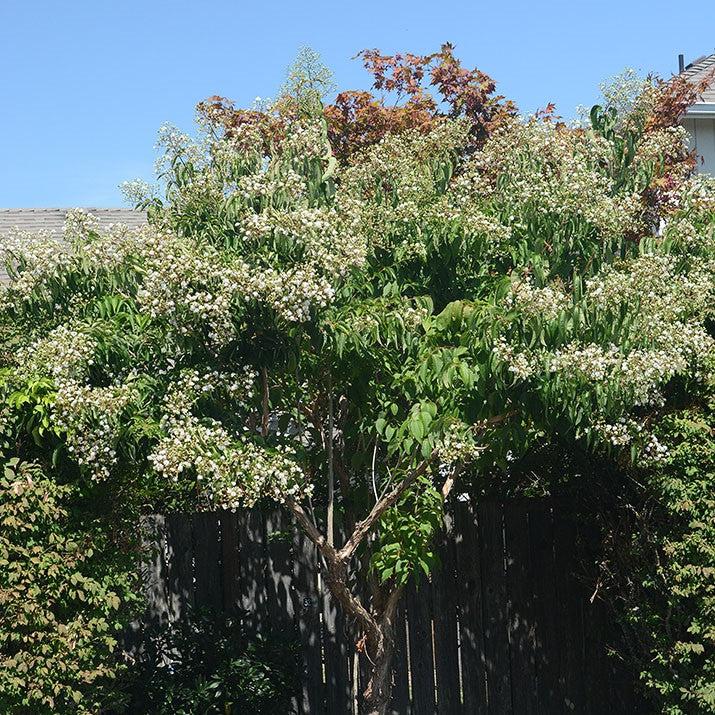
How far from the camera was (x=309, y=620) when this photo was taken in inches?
270

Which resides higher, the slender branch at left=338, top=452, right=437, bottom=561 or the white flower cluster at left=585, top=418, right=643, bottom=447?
the white flower cluster at left=585, top=418, right=643, bottom=447

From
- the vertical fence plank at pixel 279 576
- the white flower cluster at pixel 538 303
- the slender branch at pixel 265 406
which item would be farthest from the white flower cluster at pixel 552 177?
the vertical fence plank at pixel 279 576

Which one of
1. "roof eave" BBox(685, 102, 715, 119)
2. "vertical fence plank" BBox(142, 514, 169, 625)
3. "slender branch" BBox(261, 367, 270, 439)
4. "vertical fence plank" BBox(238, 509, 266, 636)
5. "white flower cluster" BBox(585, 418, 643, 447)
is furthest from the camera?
"roof eave" BBox(685, 102, 715, 119)

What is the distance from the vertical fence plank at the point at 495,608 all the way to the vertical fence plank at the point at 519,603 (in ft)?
0.14

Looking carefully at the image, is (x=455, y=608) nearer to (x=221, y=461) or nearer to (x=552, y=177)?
(x=221, y=461)

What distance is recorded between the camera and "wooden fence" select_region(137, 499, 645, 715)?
269 inches

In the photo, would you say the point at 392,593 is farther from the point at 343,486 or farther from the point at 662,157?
the point at 662,157

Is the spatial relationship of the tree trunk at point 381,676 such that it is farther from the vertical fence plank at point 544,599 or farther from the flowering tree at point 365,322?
the vertical fence plank at point 544,599

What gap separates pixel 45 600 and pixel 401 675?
2.53 metres

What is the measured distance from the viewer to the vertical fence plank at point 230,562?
271 inches

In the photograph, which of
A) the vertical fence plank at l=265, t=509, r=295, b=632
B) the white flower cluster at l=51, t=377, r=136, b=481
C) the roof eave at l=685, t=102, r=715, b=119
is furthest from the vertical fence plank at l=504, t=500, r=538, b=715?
the roof eave at l=685, t=102, r=715, b=119

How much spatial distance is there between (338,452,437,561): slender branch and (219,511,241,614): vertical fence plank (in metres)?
1.22

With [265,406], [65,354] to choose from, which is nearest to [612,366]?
[265,406]

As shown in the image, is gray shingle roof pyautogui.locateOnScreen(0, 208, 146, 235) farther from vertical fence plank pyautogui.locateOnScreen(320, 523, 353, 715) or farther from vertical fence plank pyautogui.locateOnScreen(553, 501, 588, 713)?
vertical fence plank pyautogui.locateOnScreen(553, 501, 588, 713)
